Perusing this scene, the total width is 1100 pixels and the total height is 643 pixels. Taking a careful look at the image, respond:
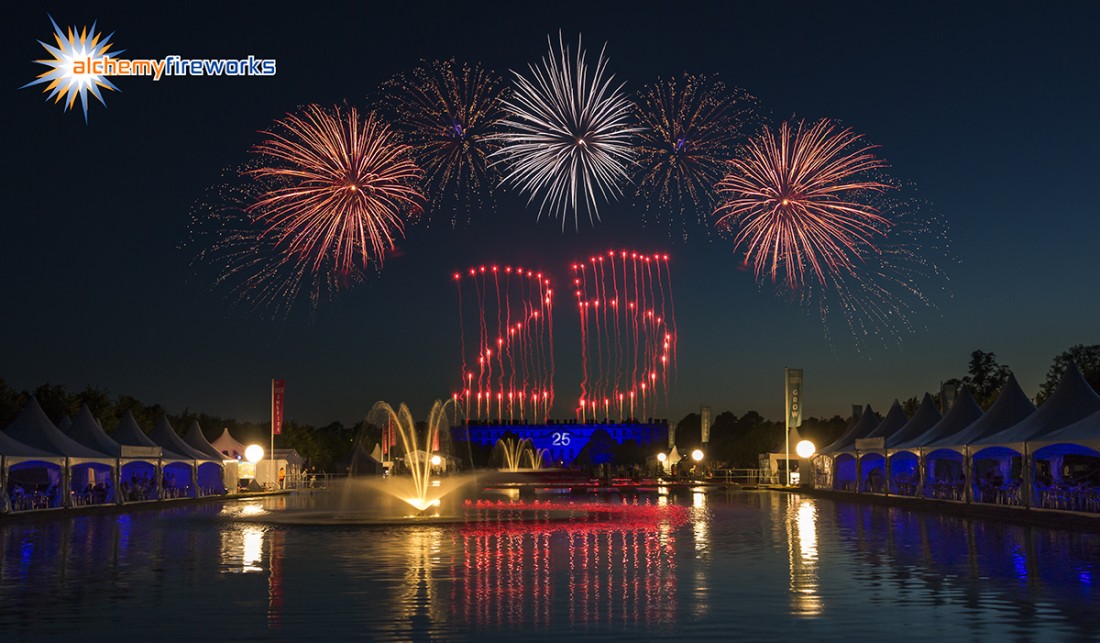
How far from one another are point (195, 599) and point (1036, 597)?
1142 cm

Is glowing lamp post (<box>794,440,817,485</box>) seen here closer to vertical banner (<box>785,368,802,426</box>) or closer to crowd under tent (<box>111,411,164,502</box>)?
vertical banner (<box>785,368,802,426</box>)

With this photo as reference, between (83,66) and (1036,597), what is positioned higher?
(83,66)

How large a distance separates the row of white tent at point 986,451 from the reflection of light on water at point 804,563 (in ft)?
20.9

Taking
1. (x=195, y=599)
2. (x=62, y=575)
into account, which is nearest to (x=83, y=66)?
(x=62, y=575)

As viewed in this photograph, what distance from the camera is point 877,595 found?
605 inches

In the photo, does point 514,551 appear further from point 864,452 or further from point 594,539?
point 864,452

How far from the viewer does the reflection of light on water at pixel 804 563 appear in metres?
14.3

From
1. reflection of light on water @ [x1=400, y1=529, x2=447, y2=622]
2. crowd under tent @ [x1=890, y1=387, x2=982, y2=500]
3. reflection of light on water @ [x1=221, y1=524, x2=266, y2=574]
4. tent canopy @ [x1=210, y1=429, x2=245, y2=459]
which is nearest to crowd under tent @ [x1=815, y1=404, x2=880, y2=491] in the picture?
crowd under tent @ [x1=890, y1=387, x2=982, y2=500]

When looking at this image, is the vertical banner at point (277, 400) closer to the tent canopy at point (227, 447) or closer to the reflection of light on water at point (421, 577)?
the tent canopy at point (227, 447)

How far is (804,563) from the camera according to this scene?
785 inches

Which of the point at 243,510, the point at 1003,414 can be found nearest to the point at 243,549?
the point at 243,510

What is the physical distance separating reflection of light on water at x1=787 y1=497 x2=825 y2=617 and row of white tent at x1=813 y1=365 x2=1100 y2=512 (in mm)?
6375

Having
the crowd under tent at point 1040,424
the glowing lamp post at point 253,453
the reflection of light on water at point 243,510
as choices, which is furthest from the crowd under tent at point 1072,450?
the glowing lamp post at point 253,453

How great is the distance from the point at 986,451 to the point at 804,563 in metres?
21.2
